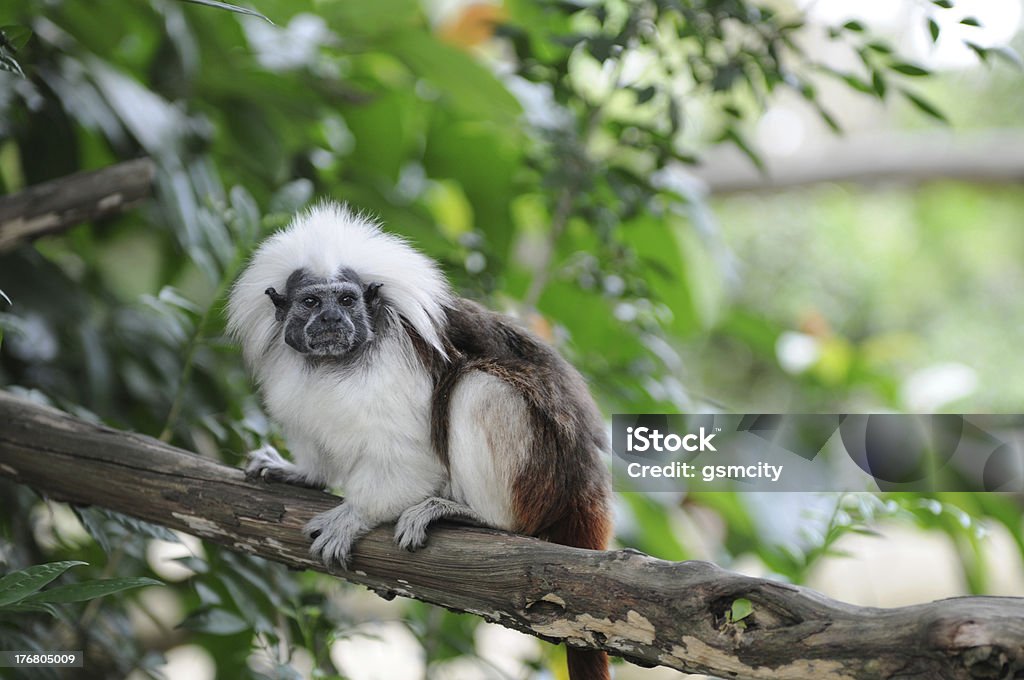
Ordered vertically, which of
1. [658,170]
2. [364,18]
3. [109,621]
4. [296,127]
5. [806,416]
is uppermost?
[364,18]

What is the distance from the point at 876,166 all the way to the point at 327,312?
478cm

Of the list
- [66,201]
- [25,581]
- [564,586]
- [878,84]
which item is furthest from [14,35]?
[878,84]

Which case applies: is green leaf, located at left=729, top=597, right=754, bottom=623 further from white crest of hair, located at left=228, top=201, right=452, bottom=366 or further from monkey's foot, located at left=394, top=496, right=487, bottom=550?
white crest of hair, located at left=228, top=201, right=452, bottom=366

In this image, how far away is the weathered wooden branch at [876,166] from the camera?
5.41 metres

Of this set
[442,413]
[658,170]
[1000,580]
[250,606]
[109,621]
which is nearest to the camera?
[442,413]

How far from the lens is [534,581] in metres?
1.38

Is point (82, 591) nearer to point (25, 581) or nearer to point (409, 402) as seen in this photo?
point (25, 581)

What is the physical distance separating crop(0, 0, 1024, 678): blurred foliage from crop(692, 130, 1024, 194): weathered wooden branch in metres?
2.49

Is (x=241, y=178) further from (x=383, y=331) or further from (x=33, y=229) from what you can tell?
A: (x=383, y=331)

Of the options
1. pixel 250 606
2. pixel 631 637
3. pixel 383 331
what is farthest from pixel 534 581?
pixel 250 606

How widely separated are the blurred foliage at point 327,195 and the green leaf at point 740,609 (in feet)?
1.90

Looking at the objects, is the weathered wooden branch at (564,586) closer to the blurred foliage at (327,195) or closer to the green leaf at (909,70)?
the blurred foliage at (327,195)

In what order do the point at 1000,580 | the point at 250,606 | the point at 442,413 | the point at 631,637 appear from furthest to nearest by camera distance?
the point at 1000,580 → the point at 250,606 → the point at 442,413 → the point at 631,637

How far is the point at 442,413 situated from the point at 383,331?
186mm
